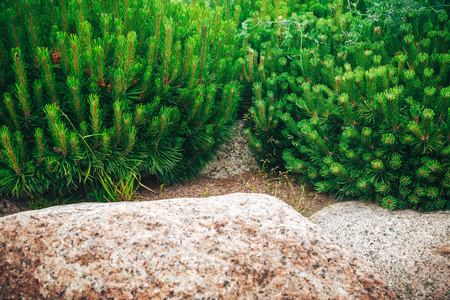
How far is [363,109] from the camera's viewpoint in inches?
126

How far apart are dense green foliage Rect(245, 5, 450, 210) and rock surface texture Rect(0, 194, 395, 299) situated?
1.22 meters

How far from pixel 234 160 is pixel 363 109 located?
1.73 meters

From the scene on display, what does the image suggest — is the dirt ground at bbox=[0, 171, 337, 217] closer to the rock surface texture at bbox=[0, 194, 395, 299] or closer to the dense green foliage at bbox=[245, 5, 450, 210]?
the dense green foliage at bbox=[245, 5, 450, 210]

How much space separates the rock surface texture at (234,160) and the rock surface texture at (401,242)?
124 cm

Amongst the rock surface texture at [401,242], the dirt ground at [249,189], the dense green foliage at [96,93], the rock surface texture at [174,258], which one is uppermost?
the dense green foliage at [96,93]

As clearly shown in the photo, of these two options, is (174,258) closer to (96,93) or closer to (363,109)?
(96,93)

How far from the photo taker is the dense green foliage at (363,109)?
2939 millimetres

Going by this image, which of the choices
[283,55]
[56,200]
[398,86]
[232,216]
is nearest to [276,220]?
[232,216]

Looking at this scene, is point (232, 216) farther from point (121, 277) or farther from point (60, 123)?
point (60, 123)

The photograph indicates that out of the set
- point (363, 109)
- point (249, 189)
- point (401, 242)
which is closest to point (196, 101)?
point (249, 189)

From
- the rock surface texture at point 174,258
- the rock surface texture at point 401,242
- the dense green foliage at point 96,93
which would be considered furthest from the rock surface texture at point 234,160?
the rock surface texture at point 174,258

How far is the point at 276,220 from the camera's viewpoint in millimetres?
2338

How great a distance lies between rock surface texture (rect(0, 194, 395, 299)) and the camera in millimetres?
1964

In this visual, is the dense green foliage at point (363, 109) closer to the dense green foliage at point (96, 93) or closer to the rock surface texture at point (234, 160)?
the rock surface texture at point (234, 160)
